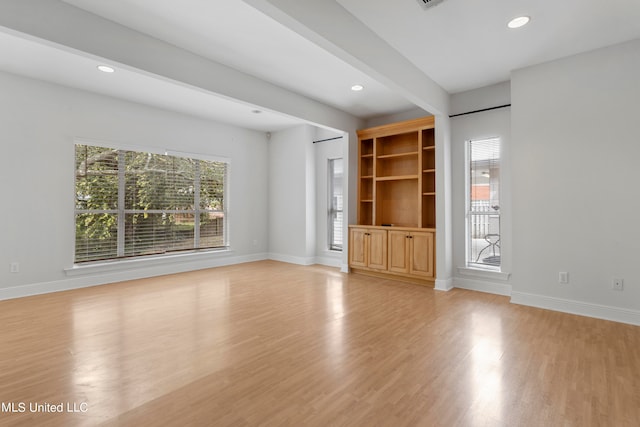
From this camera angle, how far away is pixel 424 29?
3.08m

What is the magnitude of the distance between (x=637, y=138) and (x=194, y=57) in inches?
187

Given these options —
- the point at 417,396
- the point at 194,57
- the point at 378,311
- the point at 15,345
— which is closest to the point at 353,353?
the point at 417,396

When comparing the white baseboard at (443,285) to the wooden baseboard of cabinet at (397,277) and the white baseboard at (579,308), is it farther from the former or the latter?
the white baseboard at (579,308)

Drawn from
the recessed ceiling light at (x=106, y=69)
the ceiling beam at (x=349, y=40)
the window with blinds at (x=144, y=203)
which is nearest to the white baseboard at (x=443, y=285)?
the ceiling beam at (x=349, y=40)

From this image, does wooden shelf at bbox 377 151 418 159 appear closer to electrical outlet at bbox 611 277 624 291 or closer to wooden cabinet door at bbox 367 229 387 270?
wooden cabinet door at bbox 367 229 387 270

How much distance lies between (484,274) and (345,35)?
12.2 feet

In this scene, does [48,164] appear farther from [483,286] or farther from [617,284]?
[617,284]

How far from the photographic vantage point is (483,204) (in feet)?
15.1

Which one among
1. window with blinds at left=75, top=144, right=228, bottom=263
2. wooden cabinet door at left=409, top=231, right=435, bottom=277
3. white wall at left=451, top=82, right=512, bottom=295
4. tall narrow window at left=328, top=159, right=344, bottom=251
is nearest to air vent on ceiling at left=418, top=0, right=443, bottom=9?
white wall at left=451, top=82, right=512, bottom=295

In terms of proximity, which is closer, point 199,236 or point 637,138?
point 637,138

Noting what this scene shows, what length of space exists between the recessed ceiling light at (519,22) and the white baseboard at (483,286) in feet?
10.4

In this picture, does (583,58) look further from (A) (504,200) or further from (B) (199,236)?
(B) (199,236)

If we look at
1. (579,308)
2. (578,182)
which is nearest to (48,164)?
(578,182)

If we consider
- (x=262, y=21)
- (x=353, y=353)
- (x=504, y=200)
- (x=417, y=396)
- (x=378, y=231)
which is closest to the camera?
(x=417, y=396)
